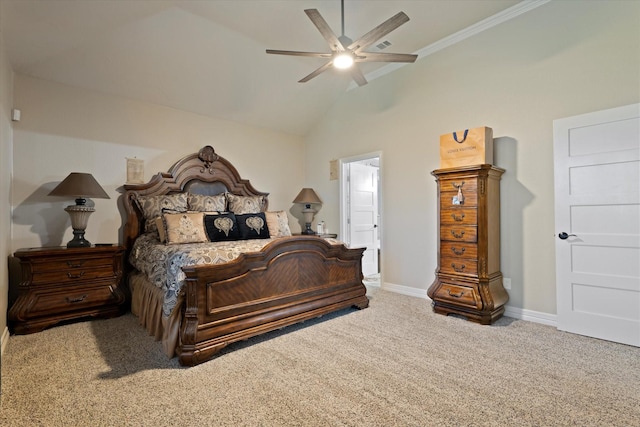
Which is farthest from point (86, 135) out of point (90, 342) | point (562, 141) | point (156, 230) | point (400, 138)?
point (562, 141)

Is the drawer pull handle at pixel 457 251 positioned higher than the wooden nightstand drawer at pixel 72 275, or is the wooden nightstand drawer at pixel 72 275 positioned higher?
the drawer pull handle at pixel 457 251

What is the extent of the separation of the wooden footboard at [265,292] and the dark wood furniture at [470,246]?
943 millimetres

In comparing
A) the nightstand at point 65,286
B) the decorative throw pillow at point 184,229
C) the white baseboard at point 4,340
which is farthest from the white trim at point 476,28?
the white baseboard at point 4,340

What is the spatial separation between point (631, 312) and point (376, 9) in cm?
359

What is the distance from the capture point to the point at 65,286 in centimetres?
310

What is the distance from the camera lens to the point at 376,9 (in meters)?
3.26

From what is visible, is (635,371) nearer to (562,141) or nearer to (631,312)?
(631,312)

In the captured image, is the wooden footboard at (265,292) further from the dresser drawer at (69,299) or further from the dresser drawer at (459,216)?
the dresser drawer at (69,299)

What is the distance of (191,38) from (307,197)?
2771 mm

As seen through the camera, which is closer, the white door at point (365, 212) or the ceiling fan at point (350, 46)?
the ceiling fan at point (350, 46)

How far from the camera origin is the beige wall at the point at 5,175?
2635 millimetres

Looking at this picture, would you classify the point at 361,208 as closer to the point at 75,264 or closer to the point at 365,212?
the point at 365,212

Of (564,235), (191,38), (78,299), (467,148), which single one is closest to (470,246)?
(564,235)

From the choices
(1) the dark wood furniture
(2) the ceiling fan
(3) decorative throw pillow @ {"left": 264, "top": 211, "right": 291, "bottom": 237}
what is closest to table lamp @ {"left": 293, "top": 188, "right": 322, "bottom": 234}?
(3) decorative throw pillow @ {"left": 264, "top": 211, "right": 291, "bottom": 237}
